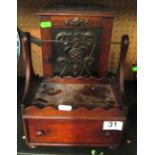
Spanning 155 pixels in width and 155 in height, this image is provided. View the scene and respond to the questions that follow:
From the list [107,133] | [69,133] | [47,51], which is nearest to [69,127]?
[69,133]

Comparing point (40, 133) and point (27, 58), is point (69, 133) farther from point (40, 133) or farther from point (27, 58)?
point (27, 58)

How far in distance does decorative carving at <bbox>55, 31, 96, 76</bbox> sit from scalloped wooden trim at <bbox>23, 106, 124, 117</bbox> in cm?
29

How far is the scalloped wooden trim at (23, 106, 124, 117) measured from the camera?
0.74 m

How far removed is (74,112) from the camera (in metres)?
0.75

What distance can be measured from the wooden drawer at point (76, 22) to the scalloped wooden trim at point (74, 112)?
0.35m

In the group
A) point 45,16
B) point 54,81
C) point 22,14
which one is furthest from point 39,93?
point 22,14

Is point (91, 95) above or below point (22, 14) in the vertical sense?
below

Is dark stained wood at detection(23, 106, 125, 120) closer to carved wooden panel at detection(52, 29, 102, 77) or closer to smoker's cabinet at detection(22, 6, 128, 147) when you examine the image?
smoker's cabinet at detection(22, 6, 128, 147)

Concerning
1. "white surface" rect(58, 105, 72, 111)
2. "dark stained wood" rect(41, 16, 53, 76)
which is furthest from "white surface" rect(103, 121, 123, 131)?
"dark stained wood" rect(41, 16, 53, 76)

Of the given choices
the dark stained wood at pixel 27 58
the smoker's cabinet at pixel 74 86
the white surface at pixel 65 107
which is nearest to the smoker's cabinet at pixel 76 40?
the smoker's cabinet at pixel 74 86

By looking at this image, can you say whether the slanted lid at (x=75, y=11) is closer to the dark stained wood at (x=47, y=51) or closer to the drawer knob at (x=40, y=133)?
the dark stained wood at (x=47, y=51)

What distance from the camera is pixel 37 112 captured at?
29.4 inches

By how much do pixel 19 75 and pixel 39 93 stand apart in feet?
1.17
